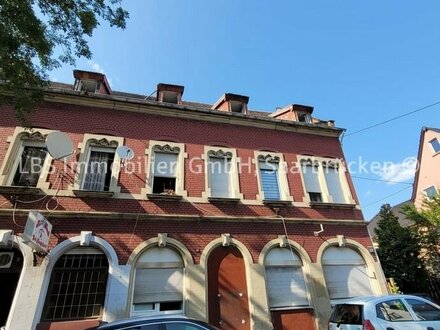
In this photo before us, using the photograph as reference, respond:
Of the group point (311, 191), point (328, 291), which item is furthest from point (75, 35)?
point (328, 291)

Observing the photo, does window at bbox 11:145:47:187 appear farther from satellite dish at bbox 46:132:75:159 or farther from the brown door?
the brown door

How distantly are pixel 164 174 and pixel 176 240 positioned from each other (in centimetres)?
261

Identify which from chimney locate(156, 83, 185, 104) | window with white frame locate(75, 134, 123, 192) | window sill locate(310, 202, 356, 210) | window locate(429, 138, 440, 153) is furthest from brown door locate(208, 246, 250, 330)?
window locate(429, 138, 440, 153)

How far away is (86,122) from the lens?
10.9 metres

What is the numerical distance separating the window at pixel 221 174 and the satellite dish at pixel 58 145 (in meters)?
4.89

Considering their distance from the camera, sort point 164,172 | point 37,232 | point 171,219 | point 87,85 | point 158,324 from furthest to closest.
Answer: point 87,85
point 164,172
point 171,219
point 37,232
point 158,324

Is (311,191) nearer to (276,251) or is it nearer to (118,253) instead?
(276,251)

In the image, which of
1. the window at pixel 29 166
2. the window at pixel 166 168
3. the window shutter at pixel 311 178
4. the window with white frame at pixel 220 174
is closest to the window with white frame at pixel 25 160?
the window at pixel 29 166

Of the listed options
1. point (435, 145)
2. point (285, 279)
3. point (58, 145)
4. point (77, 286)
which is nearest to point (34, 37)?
point (58, 145)

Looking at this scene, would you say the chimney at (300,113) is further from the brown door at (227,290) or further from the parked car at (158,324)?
the parked car at (158,324)

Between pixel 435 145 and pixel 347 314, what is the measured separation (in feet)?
73.0

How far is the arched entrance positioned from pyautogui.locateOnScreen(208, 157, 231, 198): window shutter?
6.50 metres

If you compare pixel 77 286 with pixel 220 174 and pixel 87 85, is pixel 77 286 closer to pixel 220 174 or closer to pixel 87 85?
pixel 220 174

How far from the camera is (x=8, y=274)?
328 inches
